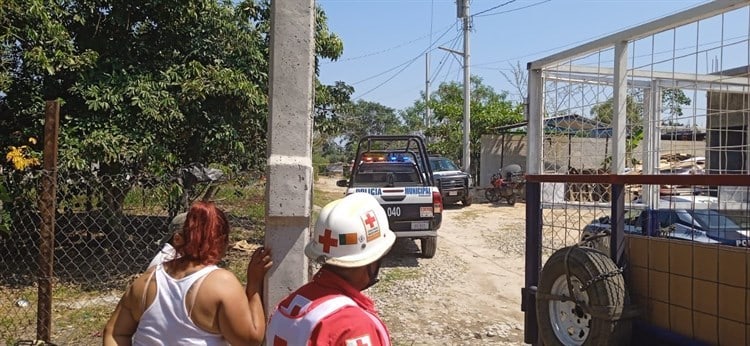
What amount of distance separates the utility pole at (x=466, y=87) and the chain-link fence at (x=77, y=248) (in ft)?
42.3

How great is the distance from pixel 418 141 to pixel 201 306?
8.18 m

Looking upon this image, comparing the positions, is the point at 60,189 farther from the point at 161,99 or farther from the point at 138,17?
the point at 138,17

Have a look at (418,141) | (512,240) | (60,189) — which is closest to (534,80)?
(418,141)

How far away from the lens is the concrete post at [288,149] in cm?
251

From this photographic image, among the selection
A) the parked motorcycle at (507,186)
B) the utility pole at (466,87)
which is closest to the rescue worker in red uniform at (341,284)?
the parked motorcycle at (507,186)

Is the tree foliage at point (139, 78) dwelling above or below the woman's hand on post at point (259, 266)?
above

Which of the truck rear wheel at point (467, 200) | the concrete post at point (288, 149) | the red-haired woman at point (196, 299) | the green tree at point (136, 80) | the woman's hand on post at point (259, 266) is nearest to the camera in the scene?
the red-haired woman at point (196, 299)

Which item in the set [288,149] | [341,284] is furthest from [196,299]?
[341,284]

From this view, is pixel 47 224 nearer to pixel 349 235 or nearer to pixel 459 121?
pixel 349 235

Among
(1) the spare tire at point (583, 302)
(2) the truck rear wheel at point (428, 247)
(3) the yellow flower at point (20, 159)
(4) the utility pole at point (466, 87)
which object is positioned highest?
(4) the utility pole at point (466, 87)

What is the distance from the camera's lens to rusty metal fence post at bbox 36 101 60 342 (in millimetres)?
4020

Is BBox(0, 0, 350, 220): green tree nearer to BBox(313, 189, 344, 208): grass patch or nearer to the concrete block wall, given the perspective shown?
the concrete block wall

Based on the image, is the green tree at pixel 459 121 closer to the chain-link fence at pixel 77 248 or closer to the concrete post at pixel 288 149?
the chain-link fence at pixel 77 248

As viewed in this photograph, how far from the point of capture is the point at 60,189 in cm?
649
